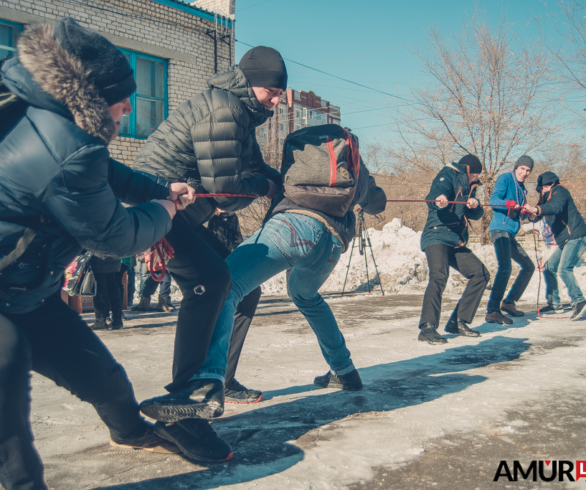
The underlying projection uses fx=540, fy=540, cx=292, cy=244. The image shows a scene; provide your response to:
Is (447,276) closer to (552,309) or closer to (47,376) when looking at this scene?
(552,309)

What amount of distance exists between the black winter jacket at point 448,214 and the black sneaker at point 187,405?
387 cm

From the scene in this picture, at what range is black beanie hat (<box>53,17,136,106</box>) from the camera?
1.85 meters

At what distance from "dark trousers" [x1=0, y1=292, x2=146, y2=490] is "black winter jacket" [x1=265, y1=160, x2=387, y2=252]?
1274 mm

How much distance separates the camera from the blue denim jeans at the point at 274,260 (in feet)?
8.34

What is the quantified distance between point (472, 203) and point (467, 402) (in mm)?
3032

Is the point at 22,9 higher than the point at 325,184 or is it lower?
higher

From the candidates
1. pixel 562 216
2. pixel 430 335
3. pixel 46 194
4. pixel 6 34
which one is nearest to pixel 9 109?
pixel 46 194

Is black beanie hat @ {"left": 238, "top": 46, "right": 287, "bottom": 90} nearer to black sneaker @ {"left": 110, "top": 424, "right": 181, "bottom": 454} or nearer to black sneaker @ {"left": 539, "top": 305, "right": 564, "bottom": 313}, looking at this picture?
black sneaker @ {"left": 110, "top": 424, "right": 181, "bottom": 454}

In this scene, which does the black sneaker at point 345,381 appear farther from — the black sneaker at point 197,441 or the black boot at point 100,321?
the black boot at point 100,321

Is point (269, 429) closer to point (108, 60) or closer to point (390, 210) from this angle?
point (108, 60)

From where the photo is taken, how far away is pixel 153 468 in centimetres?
231

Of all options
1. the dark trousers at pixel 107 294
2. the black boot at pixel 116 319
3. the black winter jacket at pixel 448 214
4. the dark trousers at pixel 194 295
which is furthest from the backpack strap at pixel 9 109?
the black boot at pixel 116 319

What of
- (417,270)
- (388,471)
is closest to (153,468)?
(388,471)

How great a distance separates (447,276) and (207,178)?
356 cm
